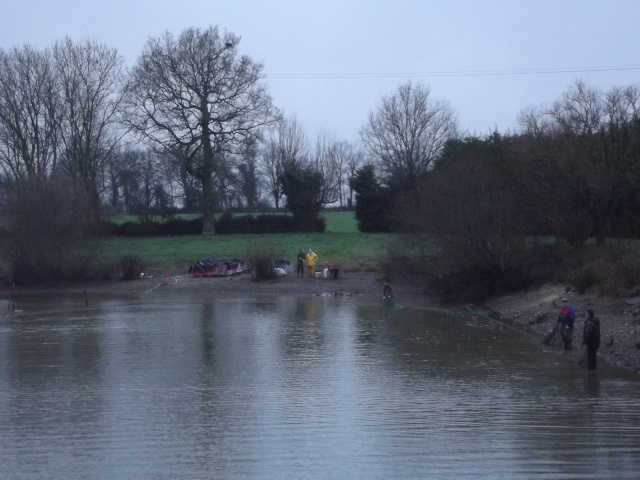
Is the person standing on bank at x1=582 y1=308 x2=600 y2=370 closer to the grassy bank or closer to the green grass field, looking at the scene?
the green grass field

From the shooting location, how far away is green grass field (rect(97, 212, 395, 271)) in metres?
52.3

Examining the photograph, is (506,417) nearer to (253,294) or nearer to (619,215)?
(619,215)

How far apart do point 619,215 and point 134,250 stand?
30772mm

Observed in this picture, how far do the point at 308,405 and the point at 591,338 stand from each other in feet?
22.4

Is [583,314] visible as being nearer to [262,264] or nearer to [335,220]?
[262,264]

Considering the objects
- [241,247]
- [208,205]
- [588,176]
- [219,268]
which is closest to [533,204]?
[588,176]

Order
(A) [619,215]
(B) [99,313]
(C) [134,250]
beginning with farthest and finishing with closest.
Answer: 1. (C) [134,250]
2. (A) [619,215]
3. (B) [99,313]

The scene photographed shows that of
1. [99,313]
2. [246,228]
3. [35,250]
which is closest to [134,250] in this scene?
[35,250]

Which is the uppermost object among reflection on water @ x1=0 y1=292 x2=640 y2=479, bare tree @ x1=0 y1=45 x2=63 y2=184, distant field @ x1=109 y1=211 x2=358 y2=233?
bare tree @ x1=0 y1=45 x2=63 y2=184

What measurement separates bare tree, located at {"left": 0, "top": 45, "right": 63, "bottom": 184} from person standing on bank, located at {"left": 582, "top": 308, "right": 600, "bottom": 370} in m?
47.2

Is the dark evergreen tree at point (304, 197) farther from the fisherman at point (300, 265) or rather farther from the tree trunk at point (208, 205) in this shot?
the fisherman at point (300, 265)

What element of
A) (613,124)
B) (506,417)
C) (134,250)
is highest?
(613,124)

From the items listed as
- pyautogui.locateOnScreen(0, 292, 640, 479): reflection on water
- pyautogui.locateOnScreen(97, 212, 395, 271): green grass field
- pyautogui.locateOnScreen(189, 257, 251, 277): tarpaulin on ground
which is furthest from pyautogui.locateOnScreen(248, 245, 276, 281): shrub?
pyautogui.locateOnScreen(0, 292, 640, 479): reflection on water

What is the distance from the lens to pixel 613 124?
38.6m
